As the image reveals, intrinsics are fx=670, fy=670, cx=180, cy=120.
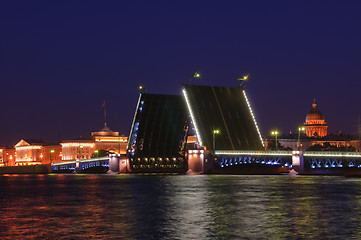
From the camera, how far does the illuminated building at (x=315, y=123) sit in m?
189

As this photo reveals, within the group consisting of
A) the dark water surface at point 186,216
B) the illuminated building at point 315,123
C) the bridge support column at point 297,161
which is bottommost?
the dark water surface at point 186,216

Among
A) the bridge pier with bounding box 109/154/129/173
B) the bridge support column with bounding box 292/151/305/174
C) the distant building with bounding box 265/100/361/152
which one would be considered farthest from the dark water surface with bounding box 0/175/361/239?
the distant building with bounding box 265/100/361/152

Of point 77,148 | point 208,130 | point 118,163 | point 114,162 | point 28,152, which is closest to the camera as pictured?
point 208,130

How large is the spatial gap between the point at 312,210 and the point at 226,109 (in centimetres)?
5003

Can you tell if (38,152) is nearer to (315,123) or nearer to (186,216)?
(315,123)

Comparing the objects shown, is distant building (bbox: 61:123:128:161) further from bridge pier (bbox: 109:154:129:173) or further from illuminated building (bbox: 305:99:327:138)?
bridge pier (bbox: 109:154:129:173)

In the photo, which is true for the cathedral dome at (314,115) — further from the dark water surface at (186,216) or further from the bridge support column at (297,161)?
the dark water surface at (186,216)

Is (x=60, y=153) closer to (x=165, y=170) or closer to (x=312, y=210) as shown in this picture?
(x=165, y=170)

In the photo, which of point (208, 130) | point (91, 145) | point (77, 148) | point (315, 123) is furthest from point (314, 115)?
point (208, 130)

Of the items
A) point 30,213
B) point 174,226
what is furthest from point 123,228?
point 30,213

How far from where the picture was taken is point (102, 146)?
157 m

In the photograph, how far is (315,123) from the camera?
19288cm

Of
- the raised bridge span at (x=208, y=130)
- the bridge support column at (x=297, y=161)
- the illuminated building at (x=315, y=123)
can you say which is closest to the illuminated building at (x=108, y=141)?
the illuminated building at (x=315, y=123)

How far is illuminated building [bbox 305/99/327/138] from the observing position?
18930 centimetres
